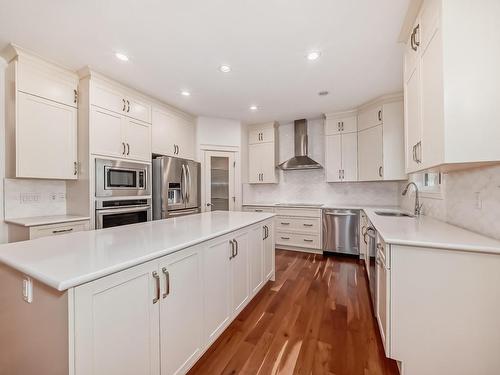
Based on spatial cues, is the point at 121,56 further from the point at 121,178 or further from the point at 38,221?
the point at 38,221

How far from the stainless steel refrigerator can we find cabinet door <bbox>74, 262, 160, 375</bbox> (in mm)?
2346

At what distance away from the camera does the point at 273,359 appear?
155 cm

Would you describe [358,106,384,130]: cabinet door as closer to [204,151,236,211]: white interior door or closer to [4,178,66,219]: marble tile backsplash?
[204,151,236,211]: white interior door

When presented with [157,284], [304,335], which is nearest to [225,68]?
[157,284]

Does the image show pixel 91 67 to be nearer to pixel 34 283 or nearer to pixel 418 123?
pixel 34 283

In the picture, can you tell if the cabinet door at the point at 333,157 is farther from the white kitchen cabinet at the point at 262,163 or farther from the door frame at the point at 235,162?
the door frame at the point at 235,162

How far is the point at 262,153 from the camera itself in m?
4.70

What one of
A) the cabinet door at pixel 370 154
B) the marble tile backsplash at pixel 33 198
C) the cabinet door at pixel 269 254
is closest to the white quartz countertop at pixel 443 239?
the cabinet door at pixel 269 254

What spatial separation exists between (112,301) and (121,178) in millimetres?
2323

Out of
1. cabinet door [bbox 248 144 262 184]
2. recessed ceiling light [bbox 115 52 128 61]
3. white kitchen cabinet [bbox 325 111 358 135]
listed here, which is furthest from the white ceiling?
cabinet door [bbox 248 144 262 184]

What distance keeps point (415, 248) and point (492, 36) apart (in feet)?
Answer: 3.92

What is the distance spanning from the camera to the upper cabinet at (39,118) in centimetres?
226

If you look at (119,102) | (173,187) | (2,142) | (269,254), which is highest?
(119,102)

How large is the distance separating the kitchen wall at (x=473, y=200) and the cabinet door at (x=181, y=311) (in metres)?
1.92
